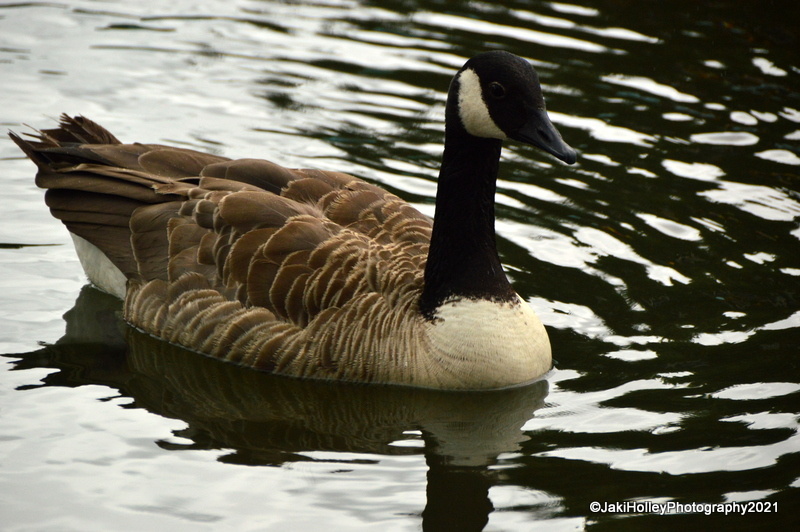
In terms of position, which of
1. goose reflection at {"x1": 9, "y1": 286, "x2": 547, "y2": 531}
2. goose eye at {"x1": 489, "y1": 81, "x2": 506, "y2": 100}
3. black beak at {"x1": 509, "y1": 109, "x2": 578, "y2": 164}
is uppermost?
goose eye at {"x1": 489, "y1": 81, "x2": 506, "y2": 100}

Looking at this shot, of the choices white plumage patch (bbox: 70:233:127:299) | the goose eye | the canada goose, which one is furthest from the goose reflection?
the goose eye

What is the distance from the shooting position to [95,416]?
27.6 ft

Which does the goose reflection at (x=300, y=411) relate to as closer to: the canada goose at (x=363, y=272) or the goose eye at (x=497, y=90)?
the canada goose at (x=363, y=272)

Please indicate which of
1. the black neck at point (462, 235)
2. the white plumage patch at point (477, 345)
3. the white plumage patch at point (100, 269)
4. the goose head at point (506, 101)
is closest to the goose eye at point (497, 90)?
the goose head at point (506, 101)

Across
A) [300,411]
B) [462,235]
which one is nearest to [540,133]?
[462,235]

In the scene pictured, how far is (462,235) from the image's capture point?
30.1ft

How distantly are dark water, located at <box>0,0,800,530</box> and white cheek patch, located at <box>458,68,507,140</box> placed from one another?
2.29 metres

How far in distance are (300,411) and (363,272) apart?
1.31 metres

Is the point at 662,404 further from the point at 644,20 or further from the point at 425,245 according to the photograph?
the point at 644,20

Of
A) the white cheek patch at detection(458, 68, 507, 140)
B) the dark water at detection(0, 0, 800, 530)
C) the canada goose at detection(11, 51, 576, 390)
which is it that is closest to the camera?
the dark water at detection(0, 0, 800, 530)

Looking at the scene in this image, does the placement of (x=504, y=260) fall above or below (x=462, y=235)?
below

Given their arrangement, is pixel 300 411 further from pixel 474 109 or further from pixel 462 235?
pixel 474 109

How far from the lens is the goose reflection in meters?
7.92

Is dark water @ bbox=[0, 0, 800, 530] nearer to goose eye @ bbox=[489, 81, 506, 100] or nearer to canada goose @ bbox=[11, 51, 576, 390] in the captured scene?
canada goose @ bbox=[11, 51, 576, 390]
